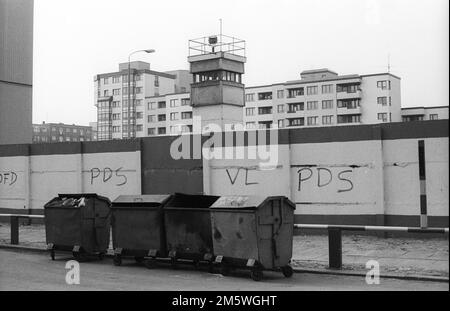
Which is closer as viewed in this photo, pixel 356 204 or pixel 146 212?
pixel 146 212

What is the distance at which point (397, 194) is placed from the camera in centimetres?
1397

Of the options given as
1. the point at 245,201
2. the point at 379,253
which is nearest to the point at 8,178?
the point at 245,201

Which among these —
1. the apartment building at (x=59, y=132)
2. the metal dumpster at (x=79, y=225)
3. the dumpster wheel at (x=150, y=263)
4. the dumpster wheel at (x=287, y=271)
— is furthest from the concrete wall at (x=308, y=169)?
the apartment building at (x=59, y=132)

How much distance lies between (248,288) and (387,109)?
281 feet

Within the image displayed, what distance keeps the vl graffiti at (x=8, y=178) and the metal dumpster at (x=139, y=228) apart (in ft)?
35.6

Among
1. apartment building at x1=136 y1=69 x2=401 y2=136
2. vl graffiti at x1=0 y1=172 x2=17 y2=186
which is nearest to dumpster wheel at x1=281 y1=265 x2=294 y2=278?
vl graffiti at x1=0 y1=172 x2=17 y2=186

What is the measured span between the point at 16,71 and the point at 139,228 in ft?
65.2

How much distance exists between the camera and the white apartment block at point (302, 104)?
90.2 meters

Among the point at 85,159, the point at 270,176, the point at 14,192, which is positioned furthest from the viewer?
the point at 14,192

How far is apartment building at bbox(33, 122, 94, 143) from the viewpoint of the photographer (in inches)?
5746

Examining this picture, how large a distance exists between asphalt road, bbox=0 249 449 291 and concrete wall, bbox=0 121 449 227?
5108 mm
